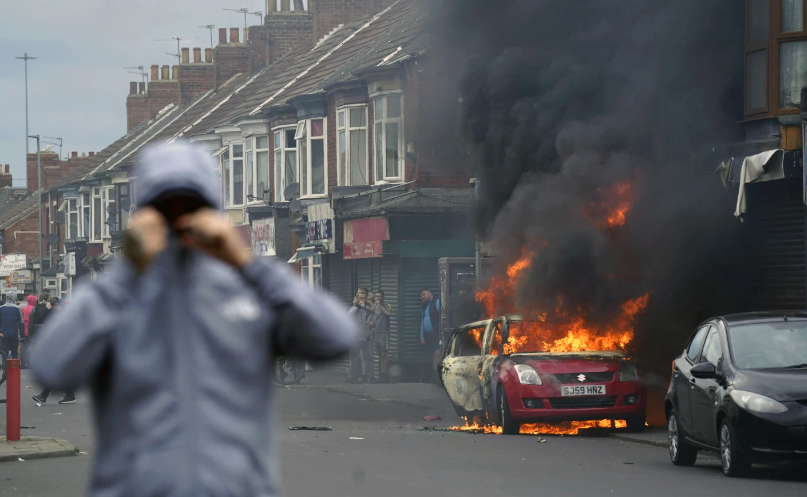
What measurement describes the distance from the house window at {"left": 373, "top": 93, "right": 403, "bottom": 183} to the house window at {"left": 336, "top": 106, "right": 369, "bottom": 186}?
0.97 m

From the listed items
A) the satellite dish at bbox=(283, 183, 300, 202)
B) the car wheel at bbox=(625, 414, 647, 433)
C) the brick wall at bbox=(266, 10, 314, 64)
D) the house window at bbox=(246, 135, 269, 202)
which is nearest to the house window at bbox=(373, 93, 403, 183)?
the satellite dish at bbox=(283, 183, 300, 202)

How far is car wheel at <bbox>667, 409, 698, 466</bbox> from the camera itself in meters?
11.5

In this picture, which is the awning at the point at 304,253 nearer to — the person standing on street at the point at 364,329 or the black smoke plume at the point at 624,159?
the person standing on street at the point at 364,329

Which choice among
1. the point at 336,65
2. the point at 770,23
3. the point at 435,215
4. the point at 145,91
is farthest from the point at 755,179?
the point at 145,91

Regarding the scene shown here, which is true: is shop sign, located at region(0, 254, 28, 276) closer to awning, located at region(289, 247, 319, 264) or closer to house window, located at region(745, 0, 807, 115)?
awning, located at region(289, 247, 319, 264)

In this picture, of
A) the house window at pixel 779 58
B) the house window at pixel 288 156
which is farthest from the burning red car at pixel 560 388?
the house window at pixel 288 156

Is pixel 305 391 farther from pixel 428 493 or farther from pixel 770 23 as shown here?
pixel 428 493

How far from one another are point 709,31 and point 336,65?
18.2 metres

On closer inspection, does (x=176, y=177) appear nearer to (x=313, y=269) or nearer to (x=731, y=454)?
(x=731, y=454)

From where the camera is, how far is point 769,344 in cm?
1079

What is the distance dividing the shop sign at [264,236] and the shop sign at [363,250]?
19.0 feet

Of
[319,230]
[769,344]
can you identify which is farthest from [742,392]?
[319,230]

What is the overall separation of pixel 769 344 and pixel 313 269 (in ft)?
81.0

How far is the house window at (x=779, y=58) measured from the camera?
17750mm
